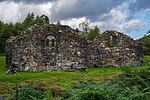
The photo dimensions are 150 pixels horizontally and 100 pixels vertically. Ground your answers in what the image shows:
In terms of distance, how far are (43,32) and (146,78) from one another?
29.5 m

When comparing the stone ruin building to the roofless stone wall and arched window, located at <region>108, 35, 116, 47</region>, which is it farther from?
arched window, located at <region>108, 35, 116, 47</region>

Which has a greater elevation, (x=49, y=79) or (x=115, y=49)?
(x=115, y=49)

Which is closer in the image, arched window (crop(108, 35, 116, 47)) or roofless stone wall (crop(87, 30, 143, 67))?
roofless stone wall (crop(87, 30, 143, 67))

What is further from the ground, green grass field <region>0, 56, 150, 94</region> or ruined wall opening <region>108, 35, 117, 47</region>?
ruined wall opening <region>108, 35, 117, 47</region>

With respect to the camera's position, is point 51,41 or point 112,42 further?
point 112,42

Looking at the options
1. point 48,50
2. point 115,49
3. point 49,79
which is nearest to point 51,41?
point 48,50

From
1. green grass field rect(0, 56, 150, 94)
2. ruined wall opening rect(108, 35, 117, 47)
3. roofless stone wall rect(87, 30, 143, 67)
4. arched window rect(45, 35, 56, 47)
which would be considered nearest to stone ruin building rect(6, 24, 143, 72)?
arched window rect(45, 35, 56, 47)

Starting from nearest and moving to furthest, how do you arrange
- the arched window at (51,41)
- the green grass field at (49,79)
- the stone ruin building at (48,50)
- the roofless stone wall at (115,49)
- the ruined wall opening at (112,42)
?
the green grass field at (49,79)
the stone ruin building at (48,50)
the arched window at (51,41)
the roofless stone wall at (115,49)
the ruined wall opening at (112,42)

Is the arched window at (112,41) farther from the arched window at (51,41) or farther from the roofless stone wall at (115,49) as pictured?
the arched window at (51,41)

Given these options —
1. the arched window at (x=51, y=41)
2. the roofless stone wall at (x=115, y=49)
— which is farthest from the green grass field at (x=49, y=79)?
the roofless stone wall at (x=115, y=49)

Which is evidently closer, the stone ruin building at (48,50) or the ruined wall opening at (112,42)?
the stone ruin building at (48,50)

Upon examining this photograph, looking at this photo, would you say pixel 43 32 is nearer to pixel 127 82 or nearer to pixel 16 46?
pixel 16 46

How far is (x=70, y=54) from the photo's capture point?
152 feet

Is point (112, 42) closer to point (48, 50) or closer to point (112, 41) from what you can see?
point (112, 41)
